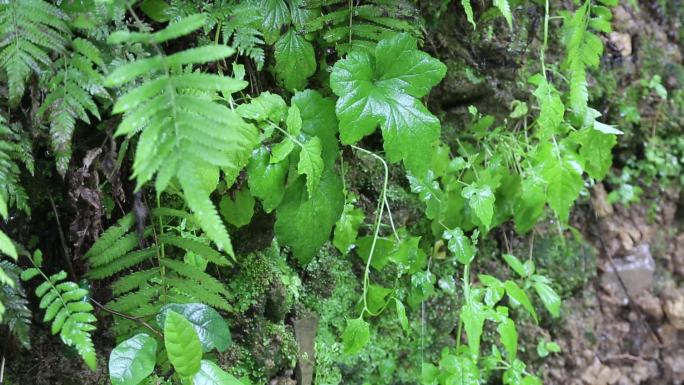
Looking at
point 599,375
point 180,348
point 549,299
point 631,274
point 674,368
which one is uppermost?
point 180,348

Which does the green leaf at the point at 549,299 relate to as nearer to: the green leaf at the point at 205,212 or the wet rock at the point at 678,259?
the wet rock at the point at 678,259

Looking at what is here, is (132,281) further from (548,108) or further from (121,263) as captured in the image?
(548,108)

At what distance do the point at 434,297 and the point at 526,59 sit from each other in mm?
1105

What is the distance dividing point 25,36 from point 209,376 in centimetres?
84

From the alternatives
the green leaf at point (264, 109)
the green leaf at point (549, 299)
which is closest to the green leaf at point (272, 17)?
the green leaf at point (264, 109)

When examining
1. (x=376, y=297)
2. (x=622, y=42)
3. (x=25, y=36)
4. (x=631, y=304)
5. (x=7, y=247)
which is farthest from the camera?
(x=622, y=42)

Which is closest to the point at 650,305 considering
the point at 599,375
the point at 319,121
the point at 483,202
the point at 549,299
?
the point at 599,375

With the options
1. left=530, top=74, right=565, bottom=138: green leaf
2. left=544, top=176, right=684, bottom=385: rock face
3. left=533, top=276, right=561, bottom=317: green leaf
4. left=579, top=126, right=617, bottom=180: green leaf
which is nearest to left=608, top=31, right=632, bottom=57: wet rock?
left=544, top=176, right=684, bottom=385: rock face

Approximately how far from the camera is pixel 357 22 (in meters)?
1.71

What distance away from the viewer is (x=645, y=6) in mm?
3266

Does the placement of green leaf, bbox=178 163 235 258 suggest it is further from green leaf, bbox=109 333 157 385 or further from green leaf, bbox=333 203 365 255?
green leaf, bbox=333 203 365 255

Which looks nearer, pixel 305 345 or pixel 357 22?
pixel 357 22

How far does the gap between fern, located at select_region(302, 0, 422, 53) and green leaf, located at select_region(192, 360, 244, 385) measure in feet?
3.00

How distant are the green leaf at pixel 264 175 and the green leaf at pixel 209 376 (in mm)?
427
